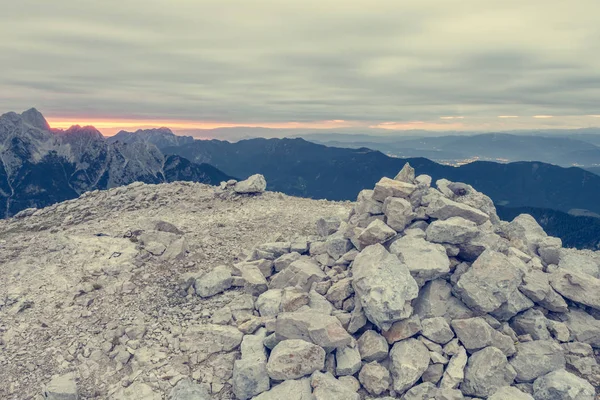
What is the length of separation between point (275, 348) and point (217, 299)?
253 inches

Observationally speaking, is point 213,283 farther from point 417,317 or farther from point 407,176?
point 407,176

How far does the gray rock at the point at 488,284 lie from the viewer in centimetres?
1911

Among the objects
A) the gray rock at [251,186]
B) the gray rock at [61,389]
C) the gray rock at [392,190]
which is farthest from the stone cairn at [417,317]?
the gray rock at [251,186]

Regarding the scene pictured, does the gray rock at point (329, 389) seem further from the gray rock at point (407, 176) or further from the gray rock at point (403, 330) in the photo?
the gray rock at point (407, 176)

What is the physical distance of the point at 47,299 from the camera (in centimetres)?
2252

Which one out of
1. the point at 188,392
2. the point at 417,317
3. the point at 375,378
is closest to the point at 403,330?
the point at 417,317

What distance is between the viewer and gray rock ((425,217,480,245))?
2128 cm

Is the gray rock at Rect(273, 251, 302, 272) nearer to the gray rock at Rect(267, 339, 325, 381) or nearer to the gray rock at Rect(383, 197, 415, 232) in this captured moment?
the gray rock at Rect(383, 197, 415, 232)

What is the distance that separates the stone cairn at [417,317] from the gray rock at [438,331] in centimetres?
5

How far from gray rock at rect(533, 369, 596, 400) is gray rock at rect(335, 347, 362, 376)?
26.1 ft

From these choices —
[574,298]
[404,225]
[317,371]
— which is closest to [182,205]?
[404,225]

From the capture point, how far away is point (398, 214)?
23.6 metres

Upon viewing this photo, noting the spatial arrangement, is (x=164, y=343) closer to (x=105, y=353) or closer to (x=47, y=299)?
(x=105, y=353)

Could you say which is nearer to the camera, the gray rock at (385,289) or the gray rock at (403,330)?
the gray rock at (385,289)
